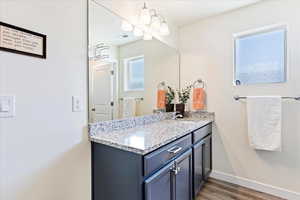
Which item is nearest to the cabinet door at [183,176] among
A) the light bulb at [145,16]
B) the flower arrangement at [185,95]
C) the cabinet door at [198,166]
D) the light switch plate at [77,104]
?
the cabinet door at [198,166]

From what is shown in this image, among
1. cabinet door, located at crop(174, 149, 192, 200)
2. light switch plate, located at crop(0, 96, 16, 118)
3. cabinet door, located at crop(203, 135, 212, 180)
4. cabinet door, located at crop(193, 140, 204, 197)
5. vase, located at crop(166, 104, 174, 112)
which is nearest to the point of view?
light switch plate, located at crop(0, 96, 16, 118)

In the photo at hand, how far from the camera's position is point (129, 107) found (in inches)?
71.9

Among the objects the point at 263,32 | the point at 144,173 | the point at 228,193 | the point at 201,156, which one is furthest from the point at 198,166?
the point at 263,32

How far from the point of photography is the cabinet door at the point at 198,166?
68.7 inches

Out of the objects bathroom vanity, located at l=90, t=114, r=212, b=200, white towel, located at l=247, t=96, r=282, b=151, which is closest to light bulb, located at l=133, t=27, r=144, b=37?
bathroom vanity, located at l=90, t=114, r=212, b=200

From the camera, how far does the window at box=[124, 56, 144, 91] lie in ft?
6.11

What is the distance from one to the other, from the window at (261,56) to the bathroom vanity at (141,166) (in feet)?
4.09

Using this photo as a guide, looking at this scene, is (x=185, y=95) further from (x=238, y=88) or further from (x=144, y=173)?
(x=144, y=173)

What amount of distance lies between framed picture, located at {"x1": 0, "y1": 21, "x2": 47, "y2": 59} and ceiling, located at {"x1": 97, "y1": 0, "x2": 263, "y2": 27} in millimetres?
886

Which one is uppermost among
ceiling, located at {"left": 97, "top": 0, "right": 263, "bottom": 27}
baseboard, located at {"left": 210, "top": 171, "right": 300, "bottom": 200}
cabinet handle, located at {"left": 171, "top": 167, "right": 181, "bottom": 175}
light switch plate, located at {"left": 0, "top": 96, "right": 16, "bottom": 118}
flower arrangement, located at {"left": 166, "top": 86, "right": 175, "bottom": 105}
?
ceiling, located at {"left": 97, "top": 0, "right": 263, "bottom": 27}

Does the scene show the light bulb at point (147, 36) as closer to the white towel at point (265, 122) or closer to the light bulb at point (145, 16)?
the light bulb at point (145, 16)

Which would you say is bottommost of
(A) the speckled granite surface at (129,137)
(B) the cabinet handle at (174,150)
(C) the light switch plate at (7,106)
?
(B) the cabinet handle at (174,150)

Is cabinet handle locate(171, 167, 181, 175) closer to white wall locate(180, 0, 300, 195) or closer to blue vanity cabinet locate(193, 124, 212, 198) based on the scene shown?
blue vanity cabinet locate(193, 124, 212, 198)

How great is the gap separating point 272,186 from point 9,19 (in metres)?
2.88
